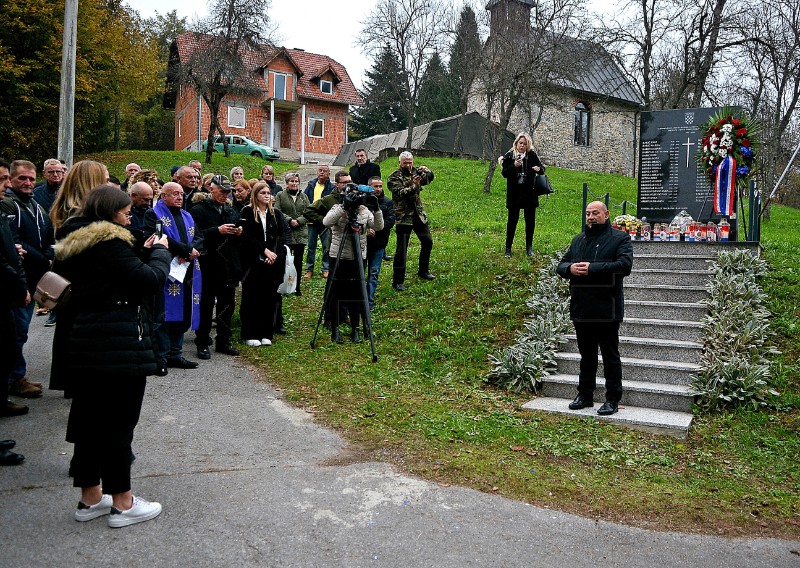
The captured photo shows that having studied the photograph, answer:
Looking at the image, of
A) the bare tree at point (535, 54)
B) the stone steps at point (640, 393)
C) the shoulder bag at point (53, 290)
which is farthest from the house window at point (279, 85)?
the shoulder bag at point (53, 290)

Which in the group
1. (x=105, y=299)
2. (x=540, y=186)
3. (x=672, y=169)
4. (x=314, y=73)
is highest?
(x=314, y=73)

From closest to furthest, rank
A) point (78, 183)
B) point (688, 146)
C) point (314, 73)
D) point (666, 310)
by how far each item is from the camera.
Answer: point (78, 183) < point (666, 310) < point (688, 146) < point (314, 73)

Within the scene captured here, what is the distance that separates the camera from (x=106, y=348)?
363cm

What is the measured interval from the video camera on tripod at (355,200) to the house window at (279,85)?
37.2 metres

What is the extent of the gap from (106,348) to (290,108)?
42309mm

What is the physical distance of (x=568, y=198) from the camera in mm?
23734

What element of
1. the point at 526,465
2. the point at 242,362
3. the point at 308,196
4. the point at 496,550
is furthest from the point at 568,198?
A: the point at 496,550

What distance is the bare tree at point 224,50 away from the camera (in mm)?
28422

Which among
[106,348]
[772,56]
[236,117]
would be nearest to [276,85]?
[236,117]

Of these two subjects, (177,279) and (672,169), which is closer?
(177,279)

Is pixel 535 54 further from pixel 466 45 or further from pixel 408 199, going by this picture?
pixel 408 199

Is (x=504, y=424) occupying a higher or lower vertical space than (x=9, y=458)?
lower

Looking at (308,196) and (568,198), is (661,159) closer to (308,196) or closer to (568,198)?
(308,196)

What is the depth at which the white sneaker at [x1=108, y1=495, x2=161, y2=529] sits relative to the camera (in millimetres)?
3723
